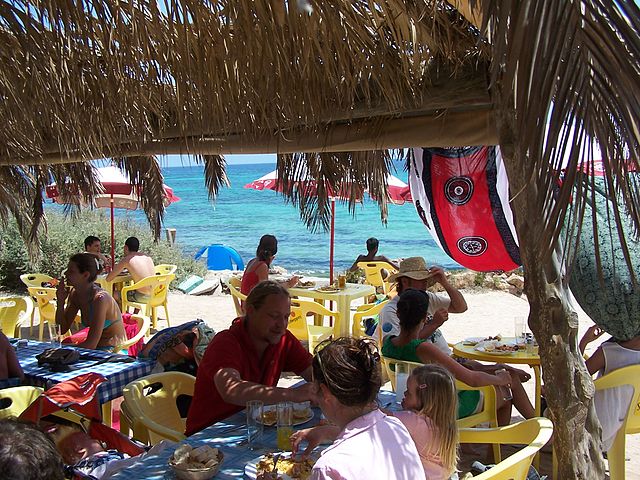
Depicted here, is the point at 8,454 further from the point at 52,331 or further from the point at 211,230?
the point at 211,230

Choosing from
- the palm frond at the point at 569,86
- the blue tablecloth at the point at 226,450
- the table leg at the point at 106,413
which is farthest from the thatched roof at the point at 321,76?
the table leg at the point at 106,413

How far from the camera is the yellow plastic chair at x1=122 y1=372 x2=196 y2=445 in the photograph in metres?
3.08

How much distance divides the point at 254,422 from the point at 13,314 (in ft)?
14.9

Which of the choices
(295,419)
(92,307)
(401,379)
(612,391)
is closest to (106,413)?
(92,307)

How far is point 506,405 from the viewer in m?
4.37

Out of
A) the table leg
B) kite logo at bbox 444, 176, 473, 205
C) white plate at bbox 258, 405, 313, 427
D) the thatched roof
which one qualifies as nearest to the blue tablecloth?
white plate at bbox 258, 405, 313, 427

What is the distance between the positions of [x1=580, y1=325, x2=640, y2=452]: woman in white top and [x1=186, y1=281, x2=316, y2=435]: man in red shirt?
1.80 m

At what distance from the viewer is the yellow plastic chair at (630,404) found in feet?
11.9

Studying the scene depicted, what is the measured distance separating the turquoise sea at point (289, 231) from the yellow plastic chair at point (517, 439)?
25.0m

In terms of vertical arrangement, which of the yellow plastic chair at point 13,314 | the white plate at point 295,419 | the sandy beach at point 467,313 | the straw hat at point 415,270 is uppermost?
the straw hat at point 415,270

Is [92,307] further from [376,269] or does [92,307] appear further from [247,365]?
[376,269]

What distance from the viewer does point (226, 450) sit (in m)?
2.47

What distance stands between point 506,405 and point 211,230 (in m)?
43.4

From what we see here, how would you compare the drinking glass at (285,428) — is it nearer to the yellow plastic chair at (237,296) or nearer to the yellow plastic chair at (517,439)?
the yellow plastic chair at (517,439)
